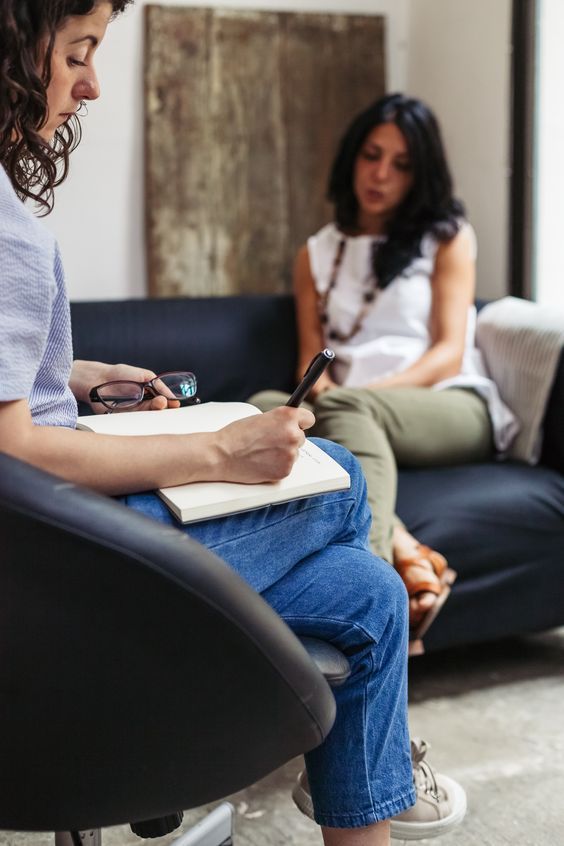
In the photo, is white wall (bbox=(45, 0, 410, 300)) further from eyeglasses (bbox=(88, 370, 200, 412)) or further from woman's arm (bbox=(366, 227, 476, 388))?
eyeglasses (bbox=(88, 370, 200, 412))

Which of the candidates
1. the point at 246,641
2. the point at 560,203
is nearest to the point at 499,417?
the point at 560,203

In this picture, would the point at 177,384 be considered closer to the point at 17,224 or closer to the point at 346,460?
the point at 346,460

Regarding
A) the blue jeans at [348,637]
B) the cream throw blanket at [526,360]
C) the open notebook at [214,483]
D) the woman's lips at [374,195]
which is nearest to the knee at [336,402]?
the cream throw blanket at [526,360]

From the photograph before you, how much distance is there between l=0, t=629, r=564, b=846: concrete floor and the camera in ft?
4.95

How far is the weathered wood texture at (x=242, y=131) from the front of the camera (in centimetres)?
292

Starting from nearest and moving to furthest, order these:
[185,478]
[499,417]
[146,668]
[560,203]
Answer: [146,668], [185,478], [499,417], [560,203]

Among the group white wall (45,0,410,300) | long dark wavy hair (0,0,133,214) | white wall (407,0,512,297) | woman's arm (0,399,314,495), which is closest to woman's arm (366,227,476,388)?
white wall (407,0,512,297)

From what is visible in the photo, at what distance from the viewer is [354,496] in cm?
115

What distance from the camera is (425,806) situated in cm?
142

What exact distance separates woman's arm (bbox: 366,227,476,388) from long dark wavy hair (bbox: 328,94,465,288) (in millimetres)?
53

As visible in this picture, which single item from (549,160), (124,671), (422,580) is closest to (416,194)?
(549,160)

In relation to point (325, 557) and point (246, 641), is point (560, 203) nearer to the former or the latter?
point (325, 557)

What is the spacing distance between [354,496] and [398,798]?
348 millimetres

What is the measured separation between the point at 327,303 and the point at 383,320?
7.1 inches
